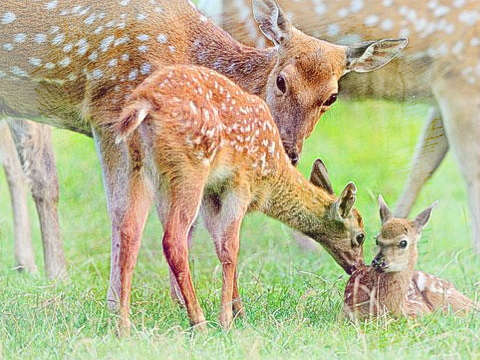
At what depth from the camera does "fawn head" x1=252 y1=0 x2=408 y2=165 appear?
18.8ft

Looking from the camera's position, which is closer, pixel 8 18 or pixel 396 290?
pixel 396 290

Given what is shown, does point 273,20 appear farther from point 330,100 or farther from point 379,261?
point 379,261

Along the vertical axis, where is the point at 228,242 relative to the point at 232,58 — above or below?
below

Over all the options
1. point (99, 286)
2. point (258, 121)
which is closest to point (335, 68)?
point (258, 121)

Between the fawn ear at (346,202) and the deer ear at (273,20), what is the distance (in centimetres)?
81

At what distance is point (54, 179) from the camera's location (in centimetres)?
728

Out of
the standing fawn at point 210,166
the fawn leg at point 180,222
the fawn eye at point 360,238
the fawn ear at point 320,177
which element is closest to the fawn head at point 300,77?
the fawn ear at point 320,177

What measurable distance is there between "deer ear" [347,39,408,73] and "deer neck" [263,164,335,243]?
2.20ft

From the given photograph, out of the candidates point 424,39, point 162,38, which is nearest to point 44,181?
point 162,38

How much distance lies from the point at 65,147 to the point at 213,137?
160 inches

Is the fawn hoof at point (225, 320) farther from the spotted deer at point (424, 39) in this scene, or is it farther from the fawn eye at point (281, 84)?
the spotted deer at point (424, 39)

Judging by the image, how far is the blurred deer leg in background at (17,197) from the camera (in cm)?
752

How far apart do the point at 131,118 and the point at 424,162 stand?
129 inches

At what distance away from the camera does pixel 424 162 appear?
767cm
